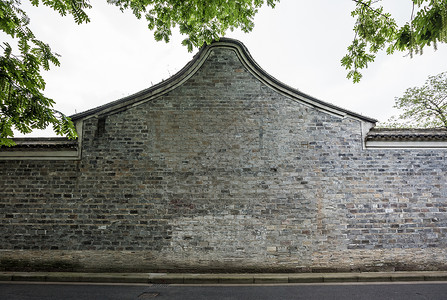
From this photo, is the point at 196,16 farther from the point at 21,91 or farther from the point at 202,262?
the point at 202,262

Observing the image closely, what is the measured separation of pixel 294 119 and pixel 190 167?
335 centimetres

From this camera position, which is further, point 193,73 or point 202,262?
point 193,73

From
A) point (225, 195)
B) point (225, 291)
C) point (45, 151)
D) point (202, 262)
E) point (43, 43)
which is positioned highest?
point (43, 43)

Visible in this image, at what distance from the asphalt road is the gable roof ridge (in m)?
4.36

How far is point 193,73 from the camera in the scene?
7.80m

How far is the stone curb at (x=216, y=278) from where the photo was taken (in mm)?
6355

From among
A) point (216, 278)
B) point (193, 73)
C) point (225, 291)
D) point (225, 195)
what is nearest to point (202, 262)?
point (216, 278)

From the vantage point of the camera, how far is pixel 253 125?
296 inches

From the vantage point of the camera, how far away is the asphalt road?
5367 millimetres

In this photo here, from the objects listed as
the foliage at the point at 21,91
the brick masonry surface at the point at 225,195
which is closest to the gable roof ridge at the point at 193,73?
the brick masonry surface at the point at 225,195

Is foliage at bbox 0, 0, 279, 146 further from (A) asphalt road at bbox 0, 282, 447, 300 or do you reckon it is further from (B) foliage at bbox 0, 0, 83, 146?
(A) asphalt road at bbox 0, 282, 447, 300

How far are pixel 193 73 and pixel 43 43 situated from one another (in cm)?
374

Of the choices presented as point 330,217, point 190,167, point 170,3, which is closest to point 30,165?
point 190,167

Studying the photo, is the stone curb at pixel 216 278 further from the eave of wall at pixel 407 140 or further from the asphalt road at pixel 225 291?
the eave of wall at pixel 407 140
